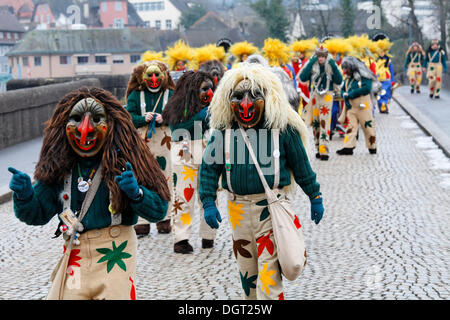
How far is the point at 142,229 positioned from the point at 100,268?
4272 millimetres

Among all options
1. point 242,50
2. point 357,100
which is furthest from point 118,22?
point 357,100

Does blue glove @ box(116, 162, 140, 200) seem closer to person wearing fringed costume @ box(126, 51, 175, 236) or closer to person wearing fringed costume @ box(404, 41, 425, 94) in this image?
person wearing fringed costume @ box(126, 51, 175, 236)

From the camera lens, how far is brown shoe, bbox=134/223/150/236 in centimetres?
875

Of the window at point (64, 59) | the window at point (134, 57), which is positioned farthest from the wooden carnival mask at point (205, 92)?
the window at point (64, 59)

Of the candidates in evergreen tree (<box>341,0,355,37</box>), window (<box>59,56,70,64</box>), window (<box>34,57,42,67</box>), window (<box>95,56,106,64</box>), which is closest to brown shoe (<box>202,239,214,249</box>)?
evergreen tree (<box>341,0,355,37</box>)

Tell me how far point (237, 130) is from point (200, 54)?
6.09 meters

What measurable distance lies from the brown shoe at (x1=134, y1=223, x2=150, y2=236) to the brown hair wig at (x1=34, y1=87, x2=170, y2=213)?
13.3ft

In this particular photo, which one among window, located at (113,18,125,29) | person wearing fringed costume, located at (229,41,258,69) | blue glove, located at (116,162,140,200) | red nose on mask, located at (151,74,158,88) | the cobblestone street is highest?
window, located at (113,18,125,29)

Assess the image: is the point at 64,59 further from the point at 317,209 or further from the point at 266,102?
the point at 317,209

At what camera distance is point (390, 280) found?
6668mm

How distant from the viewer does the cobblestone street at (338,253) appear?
21.5ft

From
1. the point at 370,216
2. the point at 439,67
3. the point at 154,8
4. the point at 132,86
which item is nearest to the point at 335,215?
the point at 370,216

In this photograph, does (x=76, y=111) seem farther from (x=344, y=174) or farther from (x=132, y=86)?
(x=344, y=174)

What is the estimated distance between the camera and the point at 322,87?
14.2 metres
